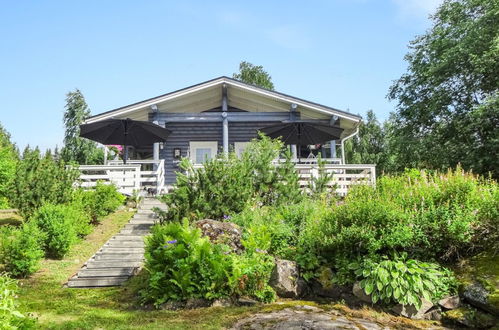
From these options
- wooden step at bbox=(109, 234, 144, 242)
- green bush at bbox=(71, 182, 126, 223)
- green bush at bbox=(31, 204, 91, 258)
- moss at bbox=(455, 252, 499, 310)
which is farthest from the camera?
green bush at bbox=(71, 182, 126, 223)

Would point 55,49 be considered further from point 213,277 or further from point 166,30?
point 213,277

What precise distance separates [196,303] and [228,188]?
3.46 m

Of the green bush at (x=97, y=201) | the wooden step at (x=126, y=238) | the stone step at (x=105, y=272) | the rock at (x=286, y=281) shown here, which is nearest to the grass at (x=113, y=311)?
the rock at (x=286, y=281)

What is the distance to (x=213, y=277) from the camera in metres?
5.46

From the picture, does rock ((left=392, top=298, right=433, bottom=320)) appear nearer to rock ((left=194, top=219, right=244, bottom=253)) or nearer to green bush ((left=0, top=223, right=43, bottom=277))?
rock ((left=194, top=219, right=244, bottom=253))

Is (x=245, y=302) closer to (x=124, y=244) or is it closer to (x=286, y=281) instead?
(x=286, y=281)

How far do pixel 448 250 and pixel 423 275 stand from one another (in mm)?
731

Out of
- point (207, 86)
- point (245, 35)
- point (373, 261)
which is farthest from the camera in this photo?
point (207, 86)

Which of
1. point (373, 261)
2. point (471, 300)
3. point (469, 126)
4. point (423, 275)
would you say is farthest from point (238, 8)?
point (469, 126)

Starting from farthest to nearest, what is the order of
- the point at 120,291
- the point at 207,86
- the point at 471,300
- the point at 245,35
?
the point at 207,86 < the point at 245,35 < the point at 120,291 < the point at 471,300

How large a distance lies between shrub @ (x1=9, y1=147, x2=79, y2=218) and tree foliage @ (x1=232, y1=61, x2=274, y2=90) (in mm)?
29181

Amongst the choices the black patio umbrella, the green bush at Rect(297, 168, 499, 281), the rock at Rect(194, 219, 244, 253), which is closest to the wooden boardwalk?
the rock at Rect(194, 219, 244, 253)

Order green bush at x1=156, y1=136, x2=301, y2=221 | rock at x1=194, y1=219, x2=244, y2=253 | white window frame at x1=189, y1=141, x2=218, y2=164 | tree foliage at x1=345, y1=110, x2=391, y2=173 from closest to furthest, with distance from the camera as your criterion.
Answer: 1. rock at x1=194, y1=219, x2=244, y2=253
2. green bush at x1=156, y1=136, x2=301, y2=221
3. white window frame at x1=189, y1=141, x2=218, y2=164
4. tree foliage at x1=345, y1=110, x2=391, y2=173

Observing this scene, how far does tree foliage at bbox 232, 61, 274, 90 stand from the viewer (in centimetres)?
3753
